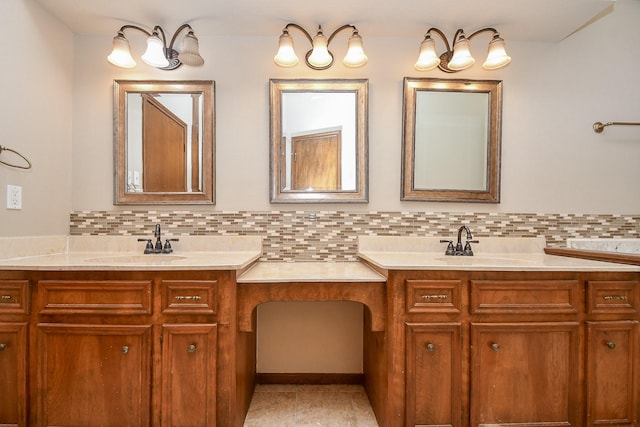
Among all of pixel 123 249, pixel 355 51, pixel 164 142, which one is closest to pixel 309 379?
pixel 123 249

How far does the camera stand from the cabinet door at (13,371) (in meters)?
1.29

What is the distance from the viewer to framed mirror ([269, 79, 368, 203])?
187cm

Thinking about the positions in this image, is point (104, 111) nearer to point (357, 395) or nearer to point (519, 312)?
point (357, 395)

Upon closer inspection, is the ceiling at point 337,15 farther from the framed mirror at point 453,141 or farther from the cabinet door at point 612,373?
the cabinet door at point 612,373

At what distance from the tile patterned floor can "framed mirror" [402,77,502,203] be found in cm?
122

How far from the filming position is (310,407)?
5.39ft

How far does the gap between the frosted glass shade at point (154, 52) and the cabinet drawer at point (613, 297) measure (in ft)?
8.09

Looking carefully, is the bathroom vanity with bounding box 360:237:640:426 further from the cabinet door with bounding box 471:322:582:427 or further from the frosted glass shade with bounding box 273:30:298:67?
the frosted glass shade with bounding box 273:30:298:67

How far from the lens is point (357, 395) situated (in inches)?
69.5

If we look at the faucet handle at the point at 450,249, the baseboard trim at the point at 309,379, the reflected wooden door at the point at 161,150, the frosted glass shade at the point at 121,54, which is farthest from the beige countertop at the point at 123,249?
the faucet handle at the point at 450,249

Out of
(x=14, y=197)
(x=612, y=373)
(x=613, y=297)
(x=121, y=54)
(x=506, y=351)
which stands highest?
(x=121, y=54)

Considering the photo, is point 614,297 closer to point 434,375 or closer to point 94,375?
point 434,375

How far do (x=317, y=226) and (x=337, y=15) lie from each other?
1224mm

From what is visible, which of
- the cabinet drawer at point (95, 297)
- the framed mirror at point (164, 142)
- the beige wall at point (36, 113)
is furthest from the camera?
the framed mirror at point (164, 142)
